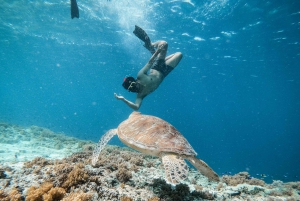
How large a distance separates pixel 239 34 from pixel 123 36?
16.2 m

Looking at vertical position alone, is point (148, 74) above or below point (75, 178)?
above

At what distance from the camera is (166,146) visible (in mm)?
3639

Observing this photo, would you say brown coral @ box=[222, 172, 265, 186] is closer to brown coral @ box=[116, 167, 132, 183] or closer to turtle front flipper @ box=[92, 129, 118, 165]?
brown coral @ box=[116, 167, 132, 183]

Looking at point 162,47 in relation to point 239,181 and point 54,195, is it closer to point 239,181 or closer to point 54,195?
point 239,181

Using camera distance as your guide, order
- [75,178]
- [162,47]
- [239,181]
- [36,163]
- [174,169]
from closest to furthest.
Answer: [174,169], [75,178], [36,163], [239,181], [162,47]

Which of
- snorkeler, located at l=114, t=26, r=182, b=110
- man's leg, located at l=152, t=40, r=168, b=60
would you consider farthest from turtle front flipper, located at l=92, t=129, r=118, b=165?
man's leg, located at l=152, t=40, r=168, b=60

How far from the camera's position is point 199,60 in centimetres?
2986

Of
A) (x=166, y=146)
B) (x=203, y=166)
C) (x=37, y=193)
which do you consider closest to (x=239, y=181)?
(x=203, y=166)

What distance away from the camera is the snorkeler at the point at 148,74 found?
745cm

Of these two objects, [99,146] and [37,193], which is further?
[99,146]

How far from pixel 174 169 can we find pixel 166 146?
62cm

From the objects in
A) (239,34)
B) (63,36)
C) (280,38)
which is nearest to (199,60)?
(239,34)

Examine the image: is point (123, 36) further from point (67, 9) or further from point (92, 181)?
point (92, 181)

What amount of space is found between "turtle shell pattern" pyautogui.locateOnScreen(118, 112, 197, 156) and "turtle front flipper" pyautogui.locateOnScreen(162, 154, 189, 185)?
0.15 metres
